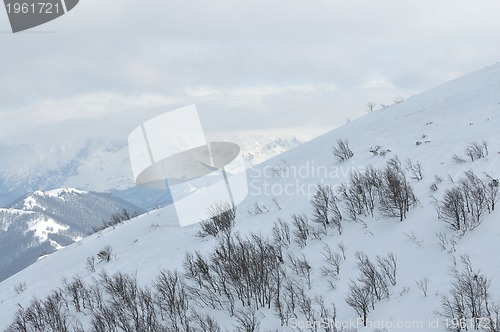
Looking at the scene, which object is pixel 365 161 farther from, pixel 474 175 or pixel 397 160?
pixel 474 175

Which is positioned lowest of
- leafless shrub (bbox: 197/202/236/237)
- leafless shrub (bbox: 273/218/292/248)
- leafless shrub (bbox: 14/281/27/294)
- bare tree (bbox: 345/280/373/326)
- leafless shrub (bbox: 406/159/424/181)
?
leafless shrub (bbox: 14/281/27/294)

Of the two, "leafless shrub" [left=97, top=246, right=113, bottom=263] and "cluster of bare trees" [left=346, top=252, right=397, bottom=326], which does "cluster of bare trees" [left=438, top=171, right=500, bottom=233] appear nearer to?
"cluster of bare trees" [left=346, top=252, right=397, bottom=326]

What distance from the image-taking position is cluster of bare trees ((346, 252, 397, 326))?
21.4 metres

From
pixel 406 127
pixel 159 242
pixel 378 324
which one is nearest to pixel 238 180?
pixel 159 242

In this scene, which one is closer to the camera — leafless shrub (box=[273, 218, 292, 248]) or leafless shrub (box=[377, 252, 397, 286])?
leafless shrub (box=[377, 252, 397, 286])

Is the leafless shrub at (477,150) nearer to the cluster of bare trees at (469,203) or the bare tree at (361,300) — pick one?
the cluster of bare trees at (469,203)

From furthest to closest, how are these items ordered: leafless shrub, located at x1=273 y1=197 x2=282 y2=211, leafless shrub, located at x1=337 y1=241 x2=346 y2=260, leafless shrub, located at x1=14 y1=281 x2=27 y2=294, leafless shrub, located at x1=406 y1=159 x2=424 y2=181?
leafless shrub, located at x1=14 y1=281 x2=27 y2=294 → leafless shrub, located at x1=273 y1=197 x2=282 y2=211 → leafless shrub, located at x1=406 y1=159 x2=424 y2=181 → leafless shrub, located at x1=337 y1=241 x2=346 y2=260

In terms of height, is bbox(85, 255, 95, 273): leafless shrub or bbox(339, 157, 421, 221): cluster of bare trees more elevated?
bbox(339, 157, 421, 221): cluster of bare trees

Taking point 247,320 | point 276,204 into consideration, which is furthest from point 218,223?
point 247,320

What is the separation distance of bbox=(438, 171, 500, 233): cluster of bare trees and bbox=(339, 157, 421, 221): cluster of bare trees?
2766 mm

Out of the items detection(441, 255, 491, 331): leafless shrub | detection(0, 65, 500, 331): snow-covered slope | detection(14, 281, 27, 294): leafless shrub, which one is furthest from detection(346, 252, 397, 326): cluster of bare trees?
detection(14, 281, 27, 294): leafless shrub

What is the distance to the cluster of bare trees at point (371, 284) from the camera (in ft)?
70.3

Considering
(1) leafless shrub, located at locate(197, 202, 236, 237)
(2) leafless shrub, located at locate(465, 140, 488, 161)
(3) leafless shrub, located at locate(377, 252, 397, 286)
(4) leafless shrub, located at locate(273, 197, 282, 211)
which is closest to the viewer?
(3) leafless shrub, located at locate(377, 252, 397, 286)

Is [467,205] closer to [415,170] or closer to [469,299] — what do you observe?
[469,299]
